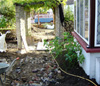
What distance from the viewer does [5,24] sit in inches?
487

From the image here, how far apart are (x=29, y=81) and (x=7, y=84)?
2.17 ft

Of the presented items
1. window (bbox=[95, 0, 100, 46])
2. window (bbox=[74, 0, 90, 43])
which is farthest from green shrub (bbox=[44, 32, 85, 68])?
window (bbox=[95, 0, 100, 46])

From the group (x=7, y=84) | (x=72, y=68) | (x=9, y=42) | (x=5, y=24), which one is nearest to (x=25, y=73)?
(x=7, y=84)

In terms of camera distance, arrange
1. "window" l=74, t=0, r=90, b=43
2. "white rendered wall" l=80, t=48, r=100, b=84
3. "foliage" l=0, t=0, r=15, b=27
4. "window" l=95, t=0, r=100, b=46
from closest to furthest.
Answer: "window" l=95, t=0, r=100, b=46
"white rendered wall" l=80, t=48, r=100, b=84
"window" l=74, t=0, r=90, b=43
"foliage" l=0, t=0, r=15, b=27

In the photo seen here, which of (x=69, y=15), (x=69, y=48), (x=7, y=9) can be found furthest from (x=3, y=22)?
(x=69, y=48)

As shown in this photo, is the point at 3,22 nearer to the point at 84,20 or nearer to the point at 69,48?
the point at 69,48

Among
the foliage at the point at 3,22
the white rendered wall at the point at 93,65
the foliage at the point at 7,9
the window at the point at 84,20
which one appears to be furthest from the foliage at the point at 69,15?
the white rendered wall at the point at 93,65

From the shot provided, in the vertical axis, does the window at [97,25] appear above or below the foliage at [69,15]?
below

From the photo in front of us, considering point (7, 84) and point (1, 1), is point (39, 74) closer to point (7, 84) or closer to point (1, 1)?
point (7, 84)

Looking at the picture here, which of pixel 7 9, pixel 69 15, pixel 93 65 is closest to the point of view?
pixel 93 65

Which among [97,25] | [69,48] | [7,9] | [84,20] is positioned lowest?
[69,48]

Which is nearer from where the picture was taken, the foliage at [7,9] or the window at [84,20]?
the window at [84,20]

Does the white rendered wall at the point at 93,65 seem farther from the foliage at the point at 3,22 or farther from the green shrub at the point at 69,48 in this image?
the foliage at the point at 3,22

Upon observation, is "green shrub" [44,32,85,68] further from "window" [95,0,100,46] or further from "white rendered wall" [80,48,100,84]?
"window" [95,0,100,46]
